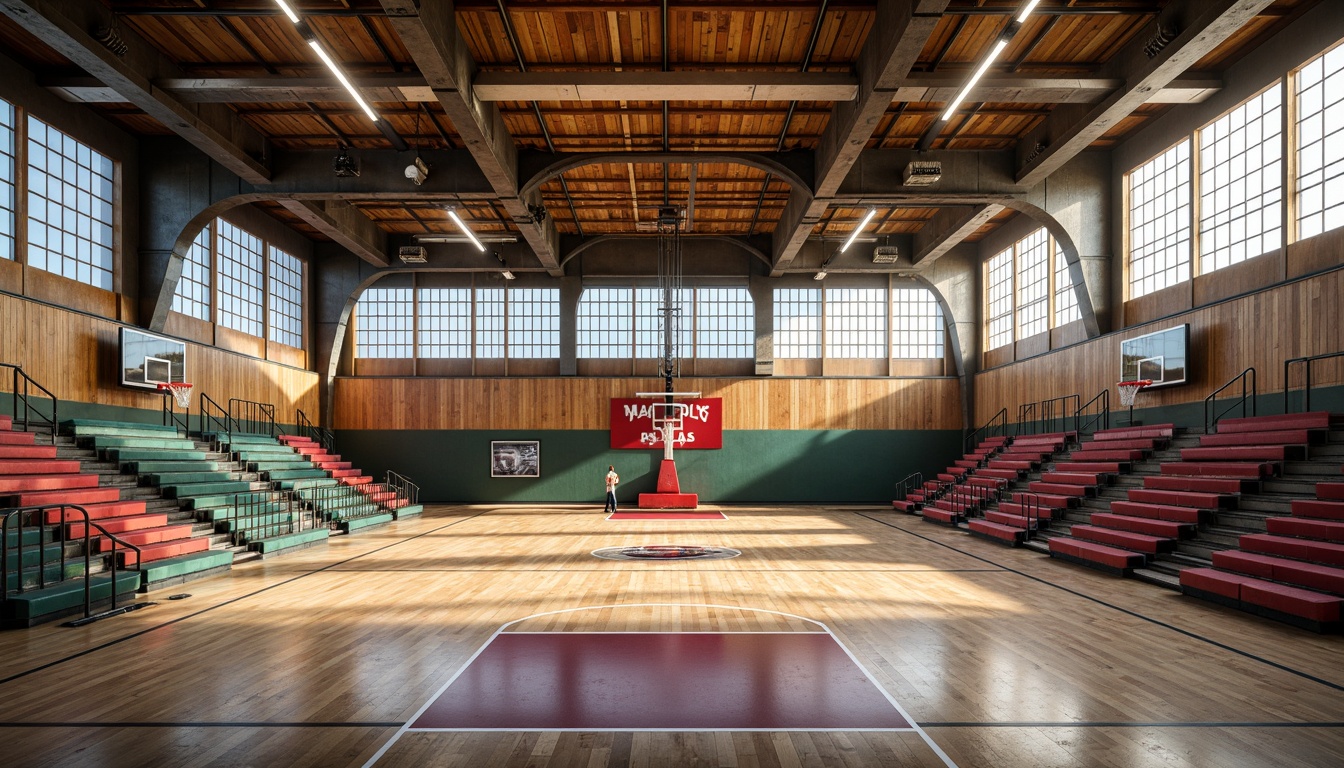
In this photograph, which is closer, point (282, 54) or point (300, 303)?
point (282, 54)

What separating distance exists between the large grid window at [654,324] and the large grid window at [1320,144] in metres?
14.6

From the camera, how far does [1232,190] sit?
13.2 meters

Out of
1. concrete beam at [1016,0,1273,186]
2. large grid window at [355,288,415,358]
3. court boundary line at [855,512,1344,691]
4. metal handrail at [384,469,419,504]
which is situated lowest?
metal handrail at [384,469,419,504]

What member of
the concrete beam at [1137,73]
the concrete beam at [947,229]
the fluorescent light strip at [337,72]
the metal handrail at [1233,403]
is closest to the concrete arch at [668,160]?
the fluorescent light strip at [337,72]

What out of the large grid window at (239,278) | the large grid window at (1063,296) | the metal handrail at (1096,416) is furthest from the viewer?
the large grid window at (239,278)

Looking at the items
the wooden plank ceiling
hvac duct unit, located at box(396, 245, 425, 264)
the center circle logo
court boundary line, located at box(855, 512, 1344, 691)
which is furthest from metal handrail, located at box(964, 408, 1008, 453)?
hvac duct unit, located at box(396, 245, 425, 264)

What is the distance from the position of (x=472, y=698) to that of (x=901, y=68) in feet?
28.4

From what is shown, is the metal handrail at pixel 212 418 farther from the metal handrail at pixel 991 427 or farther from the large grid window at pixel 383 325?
the metal handrail at pixel 991 427

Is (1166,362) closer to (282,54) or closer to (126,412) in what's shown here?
(282,54)

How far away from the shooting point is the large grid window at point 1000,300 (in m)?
21.1

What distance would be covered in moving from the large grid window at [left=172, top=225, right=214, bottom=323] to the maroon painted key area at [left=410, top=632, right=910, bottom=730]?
45.2ft

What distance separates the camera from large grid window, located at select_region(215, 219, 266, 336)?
18312mm

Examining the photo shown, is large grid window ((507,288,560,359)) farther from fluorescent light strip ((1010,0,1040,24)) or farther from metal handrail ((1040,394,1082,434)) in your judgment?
fluorescent light strip ((1010,0,1040,24))

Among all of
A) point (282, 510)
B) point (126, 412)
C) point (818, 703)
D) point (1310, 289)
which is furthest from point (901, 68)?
point (126, 412)
